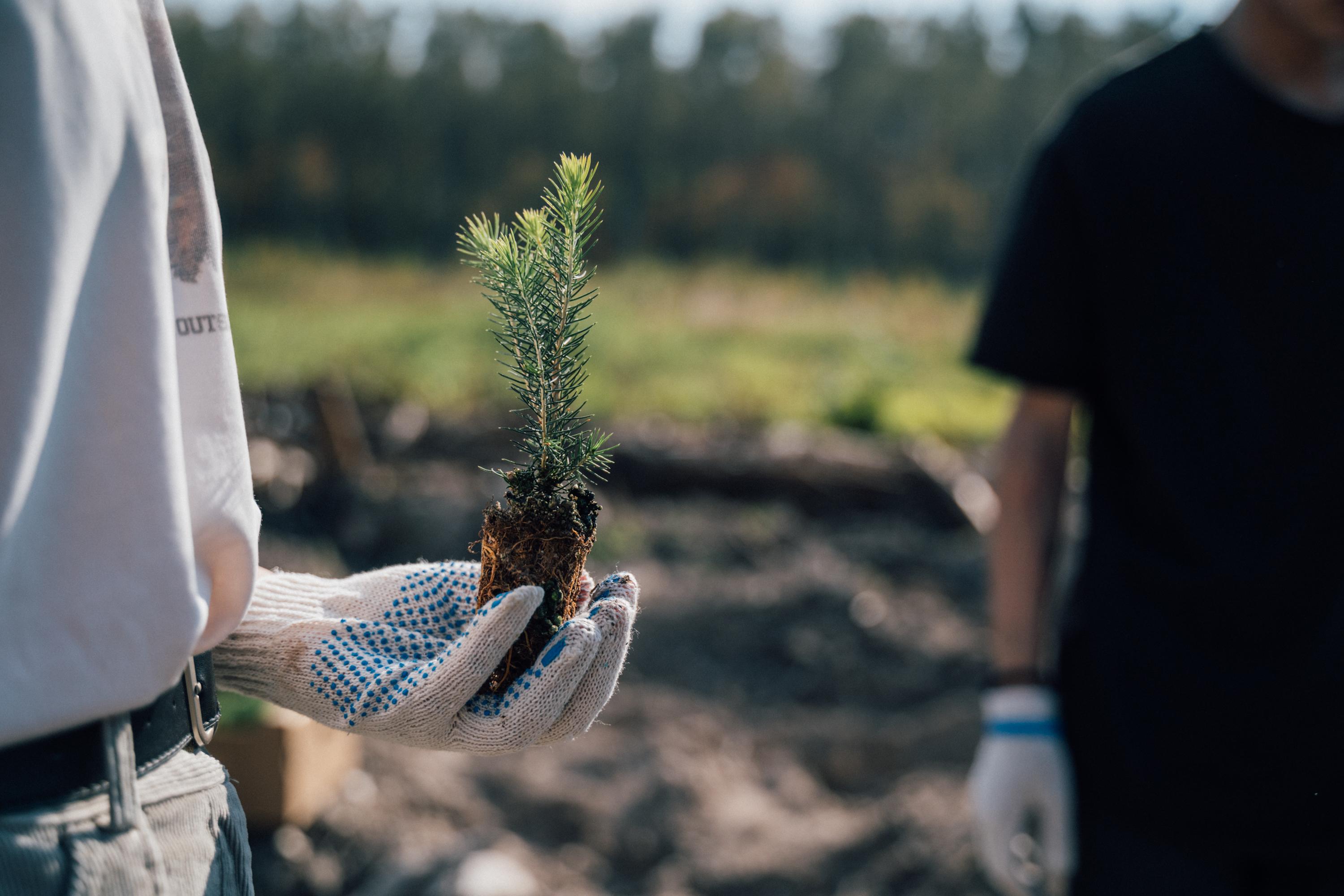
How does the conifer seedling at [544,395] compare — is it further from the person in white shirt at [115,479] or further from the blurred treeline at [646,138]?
Answer: the blurred treeline at [646,138]

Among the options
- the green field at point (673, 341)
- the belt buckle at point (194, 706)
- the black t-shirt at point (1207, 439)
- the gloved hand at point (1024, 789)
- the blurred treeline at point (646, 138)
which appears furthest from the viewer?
the blurred treeline at point (646, 138)

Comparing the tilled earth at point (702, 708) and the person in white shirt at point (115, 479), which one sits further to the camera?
the tilled earth at point (702, 708)

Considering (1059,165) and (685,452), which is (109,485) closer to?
(1059,165)

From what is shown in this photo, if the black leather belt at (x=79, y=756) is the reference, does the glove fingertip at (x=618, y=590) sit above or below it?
above

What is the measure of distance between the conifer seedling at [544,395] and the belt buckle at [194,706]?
27 cm

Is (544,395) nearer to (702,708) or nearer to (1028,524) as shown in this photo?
(1028,524)

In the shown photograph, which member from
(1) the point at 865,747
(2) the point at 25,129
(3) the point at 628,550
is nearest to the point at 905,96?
(3) the point at 628,550

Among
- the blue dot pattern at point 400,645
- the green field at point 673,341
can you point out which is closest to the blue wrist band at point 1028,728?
the blue dot pattern at point 400,645

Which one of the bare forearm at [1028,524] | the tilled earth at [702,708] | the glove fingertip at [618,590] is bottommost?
the tilled earth at [702,708]

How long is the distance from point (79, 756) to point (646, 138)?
18.5 m

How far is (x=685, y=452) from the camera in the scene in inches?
293

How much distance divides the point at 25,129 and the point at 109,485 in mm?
267

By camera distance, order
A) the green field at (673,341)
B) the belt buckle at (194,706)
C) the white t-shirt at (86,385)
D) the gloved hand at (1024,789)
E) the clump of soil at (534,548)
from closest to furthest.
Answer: the white t-shirt at (86,385), the belt buckle at (194,706), the clump of soil at (534,548), the gloved hand at (1024,789), the green field at (673,341)

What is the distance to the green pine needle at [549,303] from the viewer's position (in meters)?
0.96
